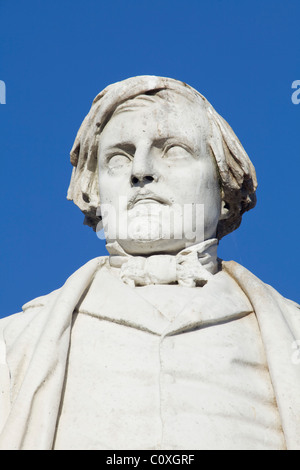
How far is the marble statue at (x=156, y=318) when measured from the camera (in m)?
10.5

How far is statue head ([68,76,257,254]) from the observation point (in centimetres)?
1209

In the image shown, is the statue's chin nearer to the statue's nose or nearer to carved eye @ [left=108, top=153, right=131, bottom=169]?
the statue's nose

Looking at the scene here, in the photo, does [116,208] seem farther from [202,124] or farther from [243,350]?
[243,350]

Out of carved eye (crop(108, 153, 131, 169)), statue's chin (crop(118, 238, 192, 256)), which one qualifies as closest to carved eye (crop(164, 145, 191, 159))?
carved eye (crop(108, 153, 131, 169))

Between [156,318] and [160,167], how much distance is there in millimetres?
1731

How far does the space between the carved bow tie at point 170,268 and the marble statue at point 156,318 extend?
1cm

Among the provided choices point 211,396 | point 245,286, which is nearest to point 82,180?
point 245,286

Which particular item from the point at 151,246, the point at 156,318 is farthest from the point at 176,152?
the point at 156,318

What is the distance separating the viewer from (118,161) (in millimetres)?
12469

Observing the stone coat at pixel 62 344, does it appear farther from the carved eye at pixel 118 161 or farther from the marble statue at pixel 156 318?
the carved eye at pixel 118 161

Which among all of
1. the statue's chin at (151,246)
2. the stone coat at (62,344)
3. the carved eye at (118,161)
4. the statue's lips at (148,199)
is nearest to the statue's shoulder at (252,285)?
the stone coat at (62,344)

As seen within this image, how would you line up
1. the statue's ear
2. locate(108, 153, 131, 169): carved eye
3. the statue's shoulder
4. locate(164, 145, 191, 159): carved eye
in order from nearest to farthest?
the statue's shoulder
locate(164, 145, 191, 159): carved eye
locate(108, 153, 131, 169): carved eye
the statue's ear

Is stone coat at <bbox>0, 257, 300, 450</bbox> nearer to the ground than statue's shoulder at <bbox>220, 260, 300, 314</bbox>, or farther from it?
nearer to the ground

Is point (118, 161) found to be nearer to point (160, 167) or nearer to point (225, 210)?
point (160, 167)
